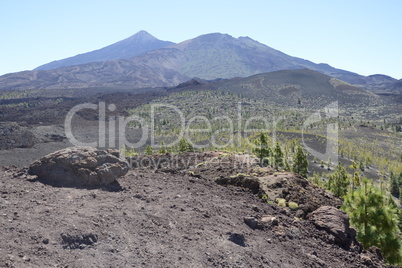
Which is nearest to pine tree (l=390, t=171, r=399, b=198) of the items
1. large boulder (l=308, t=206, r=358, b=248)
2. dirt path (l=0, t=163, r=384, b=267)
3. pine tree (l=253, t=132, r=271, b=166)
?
pine tree (l=253, t=132, r=271, b=166)

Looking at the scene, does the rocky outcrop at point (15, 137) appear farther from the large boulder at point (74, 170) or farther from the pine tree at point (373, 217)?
the pine tree at point (373, 217)

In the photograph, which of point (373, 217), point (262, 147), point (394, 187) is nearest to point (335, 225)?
point (373, 217)

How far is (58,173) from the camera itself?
425 inches

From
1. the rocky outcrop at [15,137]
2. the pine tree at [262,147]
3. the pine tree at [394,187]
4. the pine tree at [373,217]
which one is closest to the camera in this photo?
the pine tree at [373,217]

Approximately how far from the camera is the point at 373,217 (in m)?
14.0

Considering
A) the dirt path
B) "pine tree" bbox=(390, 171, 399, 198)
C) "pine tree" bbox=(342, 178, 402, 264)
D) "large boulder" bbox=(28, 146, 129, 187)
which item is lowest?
"pine tree" bbox=(390, 171, 399, 198)

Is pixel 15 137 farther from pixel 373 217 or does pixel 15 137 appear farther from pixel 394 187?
pixel 394 187

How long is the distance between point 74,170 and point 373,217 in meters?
13.4

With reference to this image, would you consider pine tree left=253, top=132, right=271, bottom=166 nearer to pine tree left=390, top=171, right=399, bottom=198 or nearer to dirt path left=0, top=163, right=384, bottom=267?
dirt path left=0, top=163, right=384, bottom=267

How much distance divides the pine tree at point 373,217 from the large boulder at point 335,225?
3.22m

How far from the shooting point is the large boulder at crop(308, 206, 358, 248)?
10.4 m

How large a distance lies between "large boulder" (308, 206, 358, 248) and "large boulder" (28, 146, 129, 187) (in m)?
7.92

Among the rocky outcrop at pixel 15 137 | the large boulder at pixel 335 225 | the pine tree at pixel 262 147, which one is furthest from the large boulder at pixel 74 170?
the rocky outcrop at pixel 15 137

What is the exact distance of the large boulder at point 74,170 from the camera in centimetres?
1072
